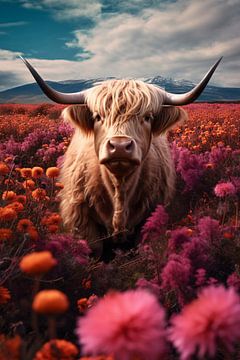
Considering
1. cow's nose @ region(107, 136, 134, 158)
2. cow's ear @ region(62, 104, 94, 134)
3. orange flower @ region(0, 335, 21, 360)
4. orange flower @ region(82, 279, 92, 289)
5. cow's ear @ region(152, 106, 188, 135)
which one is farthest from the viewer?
cow's ear @ region(152, 106, 188, 135)

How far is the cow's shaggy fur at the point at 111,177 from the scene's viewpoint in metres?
4.43

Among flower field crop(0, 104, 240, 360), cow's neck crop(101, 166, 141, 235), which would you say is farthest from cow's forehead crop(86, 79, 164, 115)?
flower field crop(0, 104, 240, 360)

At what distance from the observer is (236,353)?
1.87m

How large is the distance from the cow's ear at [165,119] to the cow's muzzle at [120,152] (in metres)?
1.19

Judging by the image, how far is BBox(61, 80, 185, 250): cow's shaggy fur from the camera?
14.5 ft

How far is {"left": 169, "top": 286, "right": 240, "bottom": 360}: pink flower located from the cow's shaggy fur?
3.47m

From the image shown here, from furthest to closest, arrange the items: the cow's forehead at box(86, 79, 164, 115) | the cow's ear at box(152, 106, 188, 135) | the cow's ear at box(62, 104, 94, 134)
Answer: the cow's ear at box(152, 106, 188, 135)
the cow's ear at box(62, 104, 94, 134)
the cow's forehead at box(86, 79, 164, 115)

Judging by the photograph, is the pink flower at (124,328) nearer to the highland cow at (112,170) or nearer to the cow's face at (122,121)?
the cow's face at (122,121)

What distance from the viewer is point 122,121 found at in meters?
4.15

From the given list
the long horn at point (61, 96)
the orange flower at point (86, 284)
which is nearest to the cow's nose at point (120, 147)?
the orange flower at point (86, 284)

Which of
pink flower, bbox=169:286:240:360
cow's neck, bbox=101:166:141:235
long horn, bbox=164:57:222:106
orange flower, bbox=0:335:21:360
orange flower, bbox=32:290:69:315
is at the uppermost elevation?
long horn, bbox=164:57:222:106

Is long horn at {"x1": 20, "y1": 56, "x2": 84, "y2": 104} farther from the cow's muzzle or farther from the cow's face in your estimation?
the cow's muzzle

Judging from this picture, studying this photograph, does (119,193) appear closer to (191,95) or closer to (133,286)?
(191,95)

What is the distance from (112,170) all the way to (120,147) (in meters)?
0.50
